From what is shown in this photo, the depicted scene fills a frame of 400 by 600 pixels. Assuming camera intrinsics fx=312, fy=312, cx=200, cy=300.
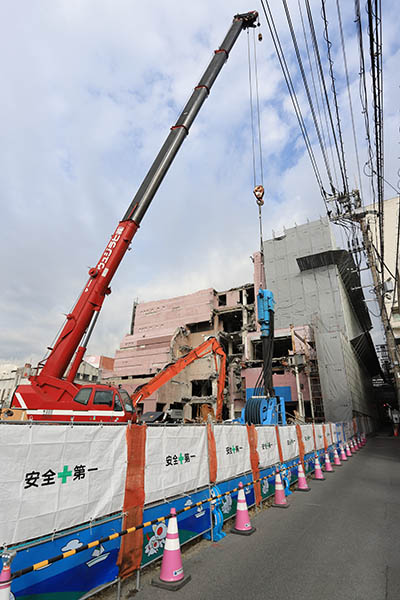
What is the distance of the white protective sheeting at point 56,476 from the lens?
3.14 m

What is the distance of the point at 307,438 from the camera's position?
42.2 ft

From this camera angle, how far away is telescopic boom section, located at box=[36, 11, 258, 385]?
34.6 ft

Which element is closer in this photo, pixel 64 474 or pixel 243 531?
pixel 64 474

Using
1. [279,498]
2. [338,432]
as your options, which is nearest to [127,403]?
[279,498]

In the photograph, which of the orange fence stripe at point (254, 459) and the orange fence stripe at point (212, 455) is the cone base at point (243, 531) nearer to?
the orange fence stripe at point (212, 455)

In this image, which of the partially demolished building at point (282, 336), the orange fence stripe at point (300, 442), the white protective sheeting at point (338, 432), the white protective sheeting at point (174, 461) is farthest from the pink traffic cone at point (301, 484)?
the partially demolished building at point (282, 336)

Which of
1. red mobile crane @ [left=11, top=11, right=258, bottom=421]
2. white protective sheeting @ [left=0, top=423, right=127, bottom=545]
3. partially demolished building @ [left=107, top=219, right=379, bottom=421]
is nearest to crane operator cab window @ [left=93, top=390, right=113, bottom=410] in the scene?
red mobile crane @ [left=11, top=11, right=258, bottom=421]

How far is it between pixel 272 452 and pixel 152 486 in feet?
18.1

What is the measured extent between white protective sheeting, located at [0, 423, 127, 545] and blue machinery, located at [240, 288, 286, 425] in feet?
35.7

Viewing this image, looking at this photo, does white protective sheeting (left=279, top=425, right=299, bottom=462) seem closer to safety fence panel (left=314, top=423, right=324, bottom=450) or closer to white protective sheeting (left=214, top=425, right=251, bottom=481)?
white protective sheeting (left=214, top=425, right=251, bottom=481)

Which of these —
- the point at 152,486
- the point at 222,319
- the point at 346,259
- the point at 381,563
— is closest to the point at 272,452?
the point at 381,563

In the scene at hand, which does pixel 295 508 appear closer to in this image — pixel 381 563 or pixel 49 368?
pixel 381 563

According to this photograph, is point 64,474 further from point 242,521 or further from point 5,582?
point 242,521

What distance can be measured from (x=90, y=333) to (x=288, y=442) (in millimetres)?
8187
